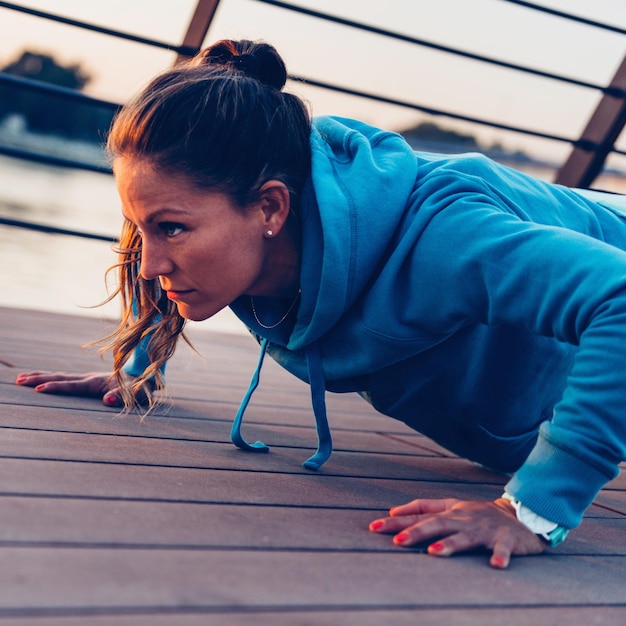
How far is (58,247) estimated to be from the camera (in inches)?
230

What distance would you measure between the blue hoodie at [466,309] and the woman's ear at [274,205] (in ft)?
0.11

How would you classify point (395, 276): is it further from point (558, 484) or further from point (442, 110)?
point (442, 110)

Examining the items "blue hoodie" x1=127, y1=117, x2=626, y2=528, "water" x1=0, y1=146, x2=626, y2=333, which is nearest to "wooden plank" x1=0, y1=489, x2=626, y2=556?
"blue hoodie" x1=127, y1=117, x2=626, y2=528

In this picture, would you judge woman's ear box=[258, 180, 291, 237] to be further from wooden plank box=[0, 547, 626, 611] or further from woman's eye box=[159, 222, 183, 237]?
wooden plank box=[0, 547, 626, 611]

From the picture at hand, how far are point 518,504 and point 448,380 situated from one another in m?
0.36

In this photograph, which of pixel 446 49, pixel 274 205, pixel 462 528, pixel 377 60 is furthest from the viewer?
pixel 377 60

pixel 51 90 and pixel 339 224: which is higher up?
pixel 339 224

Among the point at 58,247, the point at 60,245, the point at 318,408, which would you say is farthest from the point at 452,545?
the point at 60,245

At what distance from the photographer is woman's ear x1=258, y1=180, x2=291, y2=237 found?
132 centimetres

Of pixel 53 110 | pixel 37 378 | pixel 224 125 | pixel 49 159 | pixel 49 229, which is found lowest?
pixel 53 110

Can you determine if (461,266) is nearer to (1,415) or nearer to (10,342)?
(1,415)

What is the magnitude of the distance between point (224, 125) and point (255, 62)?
0.55 ft

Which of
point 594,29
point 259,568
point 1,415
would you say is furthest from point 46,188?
point 259,568

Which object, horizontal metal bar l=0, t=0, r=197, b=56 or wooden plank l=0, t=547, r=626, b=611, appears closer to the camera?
wooden plank l=0, t=547, r=626, b=611
